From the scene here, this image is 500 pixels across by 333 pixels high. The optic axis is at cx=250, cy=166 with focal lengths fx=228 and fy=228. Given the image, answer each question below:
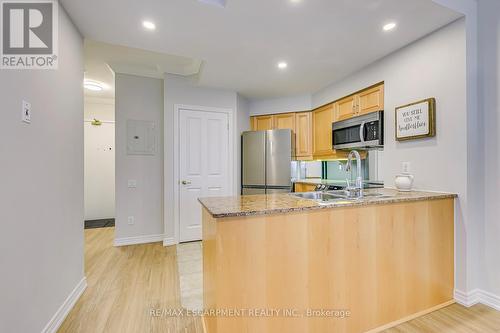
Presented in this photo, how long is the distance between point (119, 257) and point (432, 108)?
152 inches

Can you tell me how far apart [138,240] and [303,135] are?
313cm

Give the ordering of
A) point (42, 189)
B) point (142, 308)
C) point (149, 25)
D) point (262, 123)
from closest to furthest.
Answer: point (42, 189), point (142, 308), point (149, 25), point (262, 123)

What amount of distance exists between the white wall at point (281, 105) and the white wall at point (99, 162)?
126 inches

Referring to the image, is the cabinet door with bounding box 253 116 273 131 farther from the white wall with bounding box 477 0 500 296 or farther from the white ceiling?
the white wall with bounding box 477 0 500 296

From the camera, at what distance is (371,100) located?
271 centimetres

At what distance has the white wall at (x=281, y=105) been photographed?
3.94 meters

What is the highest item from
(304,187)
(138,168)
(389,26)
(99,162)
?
(389,26)

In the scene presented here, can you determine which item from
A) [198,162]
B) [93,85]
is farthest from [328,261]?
[93,85]

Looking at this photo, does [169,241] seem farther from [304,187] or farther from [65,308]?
[304,187]

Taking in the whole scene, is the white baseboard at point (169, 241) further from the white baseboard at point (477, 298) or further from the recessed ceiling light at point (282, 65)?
the white baseboard at point (477, 298)

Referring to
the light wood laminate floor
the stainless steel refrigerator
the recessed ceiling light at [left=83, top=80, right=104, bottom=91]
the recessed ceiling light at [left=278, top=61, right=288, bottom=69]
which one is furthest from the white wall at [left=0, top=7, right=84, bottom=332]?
the stainless steel refrigerator

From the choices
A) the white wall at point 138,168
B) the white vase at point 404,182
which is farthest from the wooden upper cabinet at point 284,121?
the white vase at point 404,182

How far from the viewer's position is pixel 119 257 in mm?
2965

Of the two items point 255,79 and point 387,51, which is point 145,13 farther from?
point 387,51
